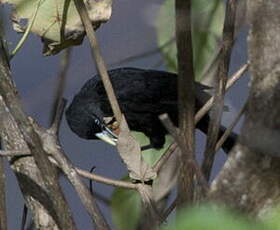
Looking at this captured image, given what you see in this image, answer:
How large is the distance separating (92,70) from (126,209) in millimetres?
342

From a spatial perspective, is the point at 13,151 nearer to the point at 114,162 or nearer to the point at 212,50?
the point at 212,50

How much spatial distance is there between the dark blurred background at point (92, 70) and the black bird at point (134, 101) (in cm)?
3

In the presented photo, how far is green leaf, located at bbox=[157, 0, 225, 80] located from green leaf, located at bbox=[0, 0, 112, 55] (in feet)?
0.37

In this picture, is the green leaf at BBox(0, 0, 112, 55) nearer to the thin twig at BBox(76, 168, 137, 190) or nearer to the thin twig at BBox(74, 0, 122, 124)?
the thin twig at BBox(74, 0, 122, 124)

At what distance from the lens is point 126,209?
47.3 inches

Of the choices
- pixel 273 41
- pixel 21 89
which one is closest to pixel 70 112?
pixel 21 89

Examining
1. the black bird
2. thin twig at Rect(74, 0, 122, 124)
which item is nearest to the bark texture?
thin twig at Rect(74, 0, 122, 124)

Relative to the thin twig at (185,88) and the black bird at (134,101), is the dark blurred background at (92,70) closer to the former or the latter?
the black bird at (134,101)

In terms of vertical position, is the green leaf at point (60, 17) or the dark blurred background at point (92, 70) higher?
the green leaf at point (60, 17)

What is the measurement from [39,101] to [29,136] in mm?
280

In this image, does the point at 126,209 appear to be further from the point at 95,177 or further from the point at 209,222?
the point at 209,222

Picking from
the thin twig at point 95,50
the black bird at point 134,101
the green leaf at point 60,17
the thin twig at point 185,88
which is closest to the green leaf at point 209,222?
the thin twig at point 185,88

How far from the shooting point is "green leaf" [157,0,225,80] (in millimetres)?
1120

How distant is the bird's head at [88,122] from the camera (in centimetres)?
140
